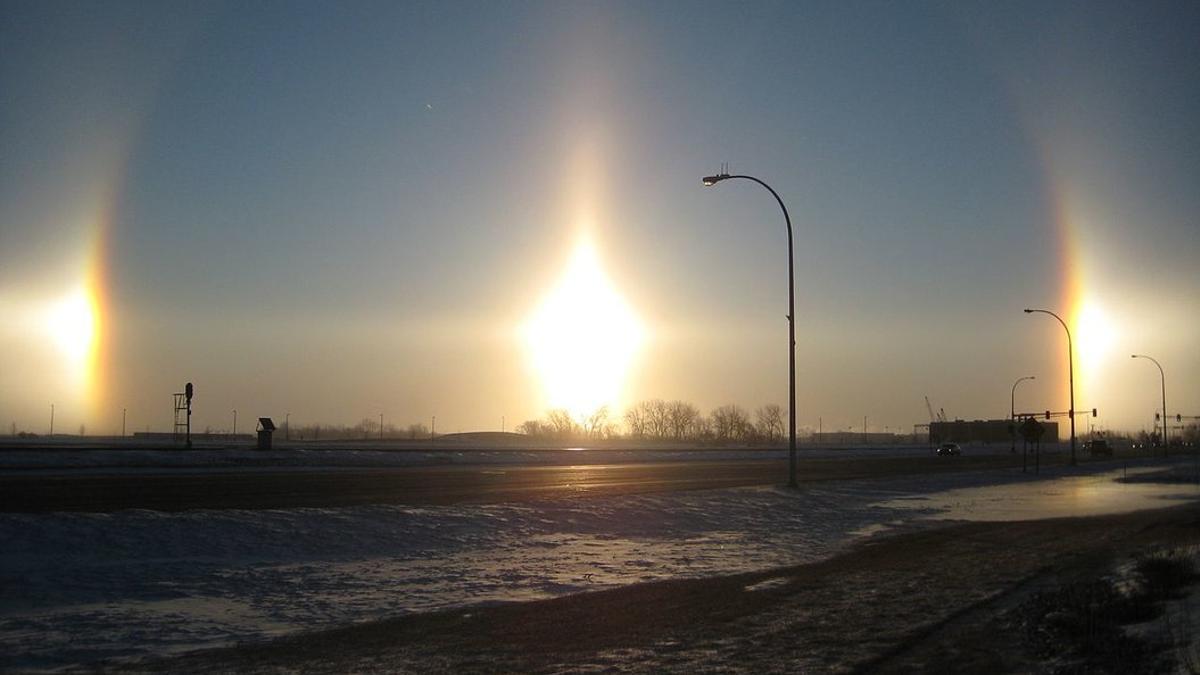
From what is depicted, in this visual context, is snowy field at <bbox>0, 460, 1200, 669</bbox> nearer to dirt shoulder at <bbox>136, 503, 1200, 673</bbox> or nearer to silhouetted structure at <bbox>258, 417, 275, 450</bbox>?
dirt shoulder at <bbox>136, 503, 1200, 673</bbox>

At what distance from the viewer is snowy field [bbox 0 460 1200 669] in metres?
13.1

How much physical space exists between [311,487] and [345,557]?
1552 cm

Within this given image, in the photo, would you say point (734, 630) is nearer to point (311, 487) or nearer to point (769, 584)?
point (769, 584)

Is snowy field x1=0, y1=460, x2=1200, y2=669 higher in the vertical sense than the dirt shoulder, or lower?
lower

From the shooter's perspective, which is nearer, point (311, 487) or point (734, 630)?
point (734, 630)

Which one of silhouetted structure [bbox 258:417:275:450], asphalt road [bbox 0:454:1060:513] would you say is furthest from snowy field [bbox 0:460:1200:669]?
silhouetted structure [bbox 258:417:275:450]

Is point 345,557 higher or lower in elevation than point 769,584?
lower

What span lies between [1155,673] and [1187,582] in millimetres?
5555

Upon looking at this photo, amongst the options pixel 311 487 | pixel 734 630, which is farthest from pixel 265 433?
pixel 734 630

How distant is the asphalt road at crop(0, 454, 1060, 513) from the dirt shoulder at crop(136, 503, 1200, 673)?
1485cm

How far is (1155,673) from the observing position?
8602 mm

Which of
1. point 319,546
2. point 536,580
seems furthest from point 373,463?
point 536,580

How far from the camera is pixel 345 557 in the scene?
20.0m

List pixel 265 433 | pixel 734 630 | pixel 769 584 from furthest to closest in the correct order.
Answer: pixel 265 433 < pixel 769 584 < pixel 734 630
